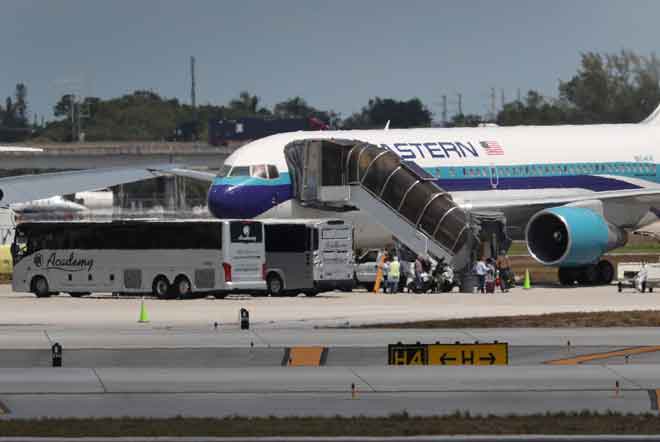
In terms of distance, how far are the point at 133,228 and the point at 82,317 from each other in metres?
11.9

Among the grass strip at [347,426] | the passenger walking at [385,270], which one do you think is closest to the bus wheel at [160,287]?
the passenger walking at [385,270]

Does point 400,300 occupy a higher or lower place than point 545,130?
lower

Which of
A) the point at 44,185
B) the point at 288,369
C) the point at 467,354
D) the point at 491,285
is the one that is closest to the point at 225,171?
the point at 491,285

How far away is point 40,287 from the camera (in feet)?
175

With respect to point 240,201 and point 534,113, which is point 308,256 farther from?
point 534,113

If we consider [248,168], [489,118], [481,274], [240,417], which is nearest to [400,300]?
[481,274]

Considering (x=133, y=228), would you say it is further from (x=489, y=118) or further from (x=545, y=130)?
(x=489, y=118)

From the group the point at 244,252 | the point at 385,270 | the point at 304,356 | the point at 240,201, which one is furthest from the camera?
the point at 385,270

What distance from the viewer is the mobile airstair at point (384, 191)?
178ft

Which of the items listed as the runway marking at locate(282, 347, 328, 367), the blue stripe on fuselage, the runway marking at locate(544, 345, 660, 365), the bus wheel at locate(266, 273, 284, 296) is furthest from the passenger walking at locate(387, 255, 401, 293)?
the runway marking at locate(282, 347, 328, 367)

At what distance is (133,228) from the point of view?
52656mm

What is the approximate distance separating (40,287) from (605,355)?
2930 cm

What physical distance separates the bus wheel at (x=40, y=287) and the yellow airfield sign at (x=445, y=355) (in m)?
28.1

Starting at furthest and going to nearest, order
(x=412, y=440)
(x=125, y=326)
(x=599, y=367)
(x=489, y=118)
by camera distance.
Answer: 1. (x=489, y=118)
2. (x=125, y=326)
3. (x=599, y=367)
4. (x=412, y=440)
